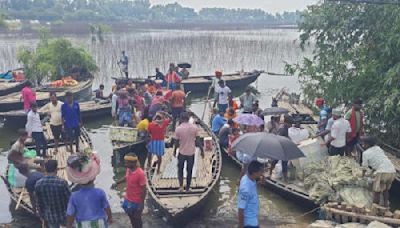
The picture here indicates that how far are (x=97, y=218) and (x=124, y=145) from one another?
6419 millimetres

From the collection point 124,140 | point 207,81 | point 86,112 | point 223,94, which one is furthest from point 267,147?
point 207,81

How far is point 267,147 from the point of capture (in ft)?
23.5

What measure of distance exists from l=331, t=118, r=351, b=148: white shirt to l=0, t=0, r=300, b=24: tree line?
274 ft

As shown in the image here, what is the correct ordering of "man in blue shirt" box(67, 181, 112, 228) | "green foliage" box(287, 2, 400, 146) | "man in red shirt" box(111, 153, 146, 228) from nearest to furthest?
"man in blue shirt" box(67, 181, 112, 228), "man in red shirt" box(111, 153, 146, 228), "green foliage" box(287, 2, 400, 146)

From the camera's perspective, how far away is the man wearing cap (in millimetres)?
10141

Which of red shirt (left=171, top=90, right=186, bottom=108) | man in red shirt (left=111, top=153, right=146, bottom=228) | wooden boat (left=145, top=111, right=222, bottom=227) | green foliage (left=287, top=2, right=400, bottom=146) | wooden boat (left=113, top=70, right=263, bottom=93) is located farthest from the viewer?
wooden boat (left=113, top=70, right=263, bottom=93)

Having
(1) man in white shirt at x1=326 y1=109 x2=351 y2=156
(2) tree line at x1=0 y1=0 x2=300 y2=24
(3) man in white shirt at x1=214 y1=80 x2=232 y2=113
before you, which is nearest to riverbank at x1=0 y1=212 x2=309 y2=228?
(1) man in white shirt at x1=326 y1=109 x2=351 y2=156

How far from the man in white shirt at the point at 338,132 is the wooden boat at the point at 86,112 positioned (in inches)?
394

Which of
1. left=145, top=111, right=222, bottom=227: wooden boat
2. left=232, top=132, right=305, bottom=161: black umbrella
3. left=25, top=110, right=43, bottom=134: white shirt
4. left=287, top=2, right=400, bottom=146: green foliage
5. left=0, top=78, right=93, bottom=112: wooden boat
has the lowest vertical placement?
left=145, top=111, right=222, bottom=227: wooden boat

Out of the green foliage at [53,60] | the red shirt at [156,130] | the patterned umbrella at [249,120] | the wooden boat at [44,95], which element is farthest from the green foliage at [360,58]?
the green foliage at [53,60]

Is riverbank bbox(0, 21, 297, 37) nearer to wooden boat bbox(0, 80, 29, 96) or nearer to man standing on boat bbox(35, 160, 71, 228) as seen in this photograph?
wooden boat bbox(0, 80, 29, 96)

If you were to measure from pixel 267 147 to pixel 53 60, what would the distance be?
59.8 feet

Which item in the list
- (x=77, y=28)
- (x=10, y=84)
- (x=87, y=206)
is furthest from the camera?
(x=77, y=28)

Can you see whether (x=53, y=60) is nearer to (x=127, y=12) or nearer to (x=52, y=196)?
(x=52, y=196)
